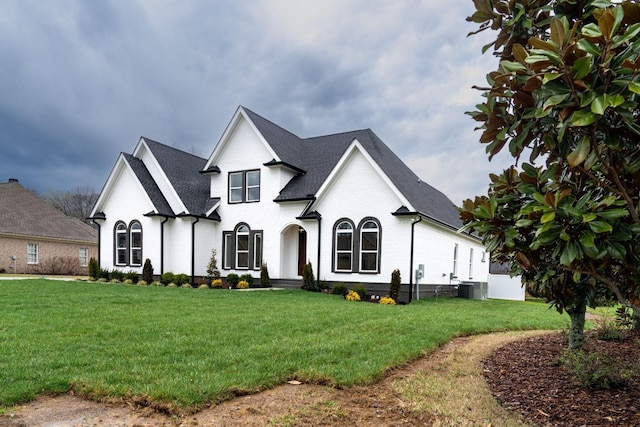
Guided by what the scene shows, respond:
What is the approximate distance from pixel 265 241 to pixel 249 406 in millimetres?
14013

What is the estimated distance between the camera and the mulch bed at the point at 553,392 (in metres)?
3.48

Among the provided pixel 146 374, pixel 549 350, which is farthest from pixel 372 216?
pixel 146 374

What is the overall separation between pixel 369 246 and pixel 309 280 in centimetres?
285

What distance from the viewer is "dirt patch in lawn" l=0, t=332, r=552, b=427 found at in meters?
3.30

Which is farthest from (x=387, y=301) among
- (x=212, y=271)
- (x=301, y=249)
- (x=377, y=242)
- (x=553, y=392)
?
(x=553, y=392)

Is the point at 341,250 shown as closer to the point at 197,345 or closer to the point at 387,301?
the point at 387,301

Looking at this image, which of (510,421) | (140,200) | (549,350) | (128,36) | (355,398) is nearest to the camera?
(510,421)

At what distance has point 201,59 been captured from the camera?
16828 mm

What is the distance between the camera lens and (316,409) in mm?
3559

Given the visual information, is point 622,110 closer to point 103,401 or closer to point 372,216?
point 103,401

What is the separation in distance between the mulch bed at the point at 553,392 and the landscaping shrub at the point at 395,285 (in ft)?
25.3

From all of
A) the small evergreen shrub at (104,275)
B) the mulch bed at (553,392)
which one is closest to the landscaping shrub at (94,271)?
the small evergreen shrub at (104,275)

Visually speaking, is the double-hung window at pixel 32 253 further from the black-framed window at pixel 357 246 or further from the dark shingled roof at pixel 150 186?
the black-framed window at pixel 357 246

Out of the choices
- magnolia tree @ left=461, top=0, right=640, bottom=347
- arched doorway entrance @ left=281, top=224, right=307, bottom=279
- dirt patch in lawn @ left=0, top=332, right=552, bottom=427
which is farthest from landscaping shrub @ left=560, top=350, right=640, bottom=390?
arched doorway entrance @ left=281, top=224, right=307, bottom=279
